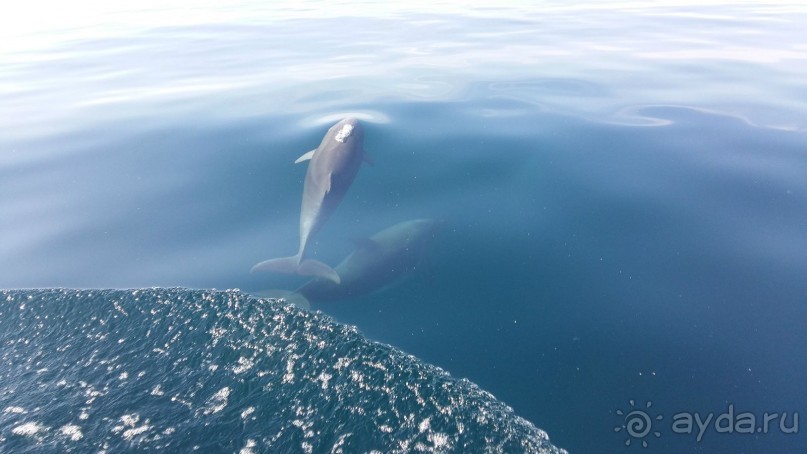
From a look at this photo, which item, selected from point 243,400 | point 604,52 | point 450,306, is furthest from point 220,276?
point 604,52

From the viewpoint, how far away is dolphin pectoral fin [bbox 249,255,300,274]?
857 centimetres

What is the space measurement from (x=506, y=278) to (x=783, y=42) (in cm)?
1957

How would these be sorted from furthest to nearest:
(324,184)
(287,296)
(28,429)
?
(324,184) < (287,296) < (28,429)

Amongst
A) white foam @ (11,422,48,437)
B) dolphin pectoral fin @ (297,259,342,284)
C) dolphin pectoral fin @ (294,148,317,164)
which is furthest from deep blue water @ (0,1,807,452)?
white foam @ (11,422,48,437)

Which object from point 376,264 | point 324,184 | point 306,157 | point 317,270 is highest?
point 306,157

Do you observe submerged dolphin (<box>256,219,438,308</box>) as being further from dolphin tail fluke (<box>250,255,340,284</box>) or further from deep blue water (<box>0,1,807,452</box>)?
deep blue water (<box>0,1,807,452</box>)

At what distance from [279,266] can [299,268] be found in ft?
1.14

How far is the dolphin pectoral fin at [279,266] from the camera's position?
857cm

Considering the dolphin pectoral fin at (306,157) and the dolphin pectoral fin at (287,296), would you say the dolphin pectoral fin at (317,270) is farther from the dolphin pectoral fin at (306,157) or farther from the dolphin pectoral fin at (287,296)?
the dolphin pectoral fin at (306,157)

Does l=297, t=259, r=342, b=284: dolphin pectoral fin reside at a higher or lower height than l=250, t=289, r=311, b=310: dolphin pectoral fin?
lower

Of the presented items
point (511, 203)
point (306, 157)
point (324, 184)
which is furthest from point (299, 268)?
point (511, 203)

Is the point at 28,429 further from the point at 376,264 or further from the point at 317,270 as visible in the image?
the point at 376,264

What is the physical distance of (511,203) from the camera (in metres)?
9.84

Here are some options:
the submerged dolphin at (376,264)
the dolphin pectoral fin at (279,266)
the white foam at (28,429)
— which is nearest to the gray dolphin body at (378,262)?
the submerged dolphin at (376,264)
